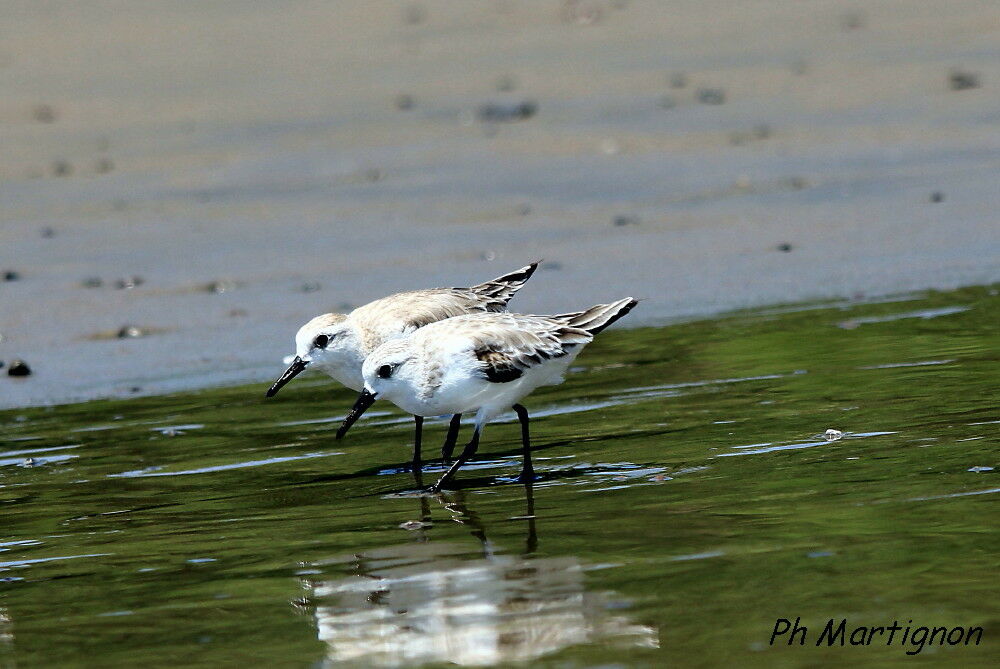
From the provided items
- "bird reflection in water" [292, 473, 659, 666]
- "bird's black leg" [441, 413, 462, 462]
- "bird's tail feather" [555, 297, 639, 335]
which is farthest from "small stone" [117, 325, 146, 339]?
"bird reflection in water" [292, 473, 659, 666]

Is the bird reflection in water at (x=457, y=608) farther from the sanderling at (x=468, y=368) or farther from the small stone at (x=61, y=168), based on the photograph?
the small stone at (x=61, y=168)

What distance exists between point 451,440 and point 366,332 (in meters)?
0.85

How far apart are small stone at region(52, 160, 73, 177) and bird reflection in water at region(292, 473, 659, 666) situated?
1054cm

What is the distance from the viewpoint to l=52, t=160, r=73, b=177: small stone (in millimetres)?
15914

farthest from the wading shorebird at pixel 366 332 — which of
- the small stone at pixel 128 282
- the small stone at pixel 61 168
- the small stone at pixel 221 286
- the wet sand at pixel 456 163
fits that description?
the small stone at pixel 61 168

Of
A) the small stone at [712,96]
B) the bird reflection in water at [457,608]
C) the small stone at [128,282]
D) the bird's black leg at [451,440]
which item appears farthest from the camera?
the small stone at [712,96]

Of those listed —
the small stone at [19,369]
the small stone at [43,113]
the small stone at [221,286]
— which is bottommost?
the small stone at [19,369]

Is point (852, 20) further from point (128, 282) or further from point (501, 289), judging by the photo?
point (501, 289)

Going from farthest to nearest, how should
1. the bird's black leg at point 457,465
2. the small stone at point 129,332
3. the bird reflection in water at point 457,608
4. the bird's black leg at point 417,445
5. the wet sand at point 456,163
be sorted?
the wet sand at point 456,163 → the small stone at point 129,332 → the bird's black leg at point 417,445 → the bird's black leg at point 457,465 → the bird reflection in water at point 457,608

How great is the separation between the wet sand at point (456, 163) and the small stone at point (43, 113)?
1.6 inches

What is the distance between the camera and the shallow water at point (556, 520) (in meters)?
5.14

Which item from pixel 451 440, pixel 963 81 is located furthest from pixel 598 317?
pixel 963 81

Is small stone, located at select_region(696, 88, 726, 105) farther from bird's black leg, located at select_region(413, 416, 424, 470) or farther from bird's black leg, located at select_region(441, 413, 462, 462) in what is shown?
bird's black leg, located at select_region(413, 416, 424, 470)

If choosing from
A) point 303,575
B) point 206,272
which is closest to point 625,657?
point 303,575
